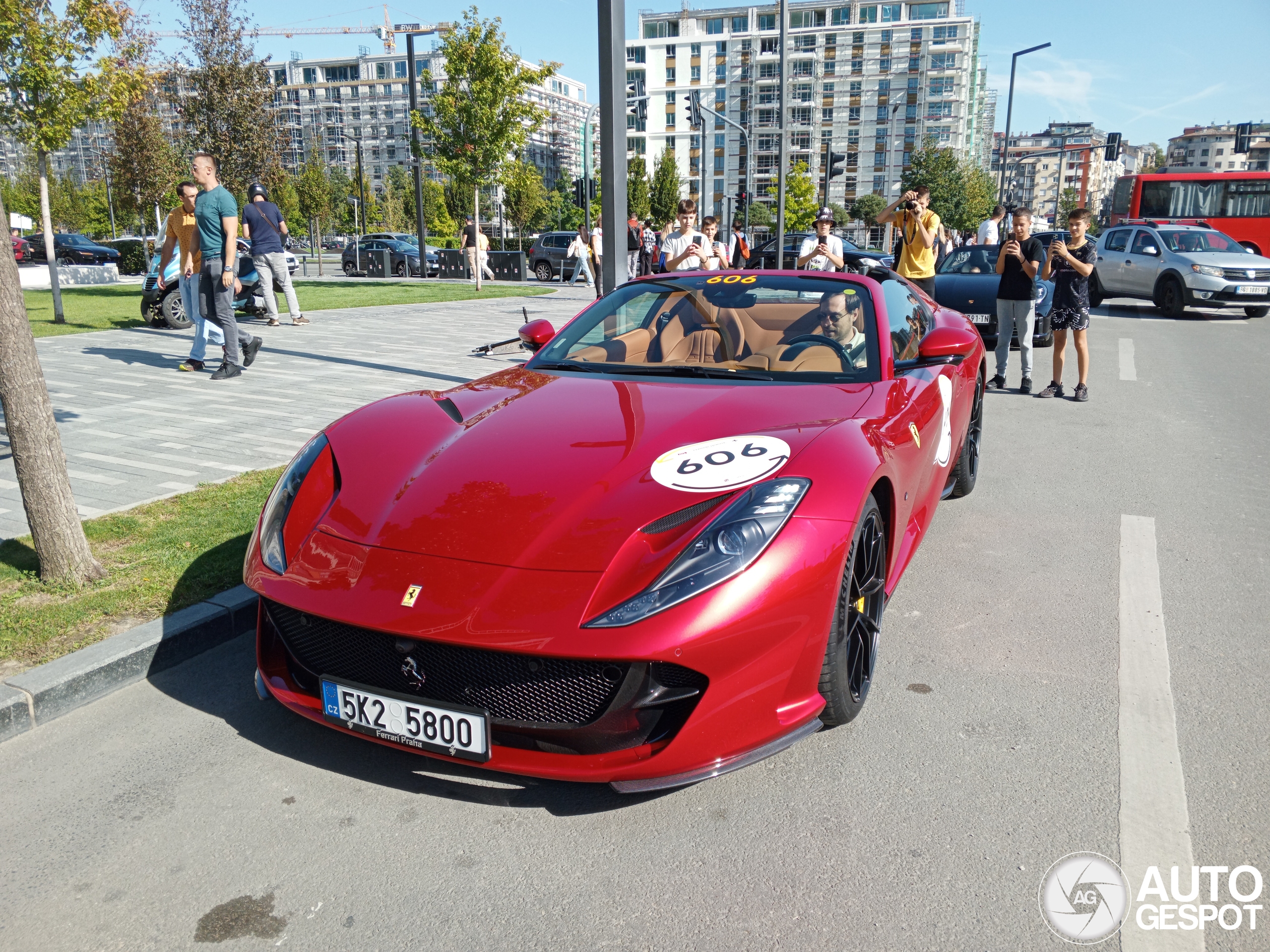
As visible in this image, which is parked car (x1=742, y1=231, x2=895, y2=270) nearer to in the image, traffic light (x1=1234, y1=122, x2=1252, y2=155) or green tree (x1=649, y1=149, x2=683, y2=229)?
traffic light (x1=1234, y1=122, x2=1252, y2=155)

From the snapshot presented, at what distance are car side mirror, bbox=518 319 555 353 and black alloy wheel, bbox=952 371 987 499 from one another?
237 cm

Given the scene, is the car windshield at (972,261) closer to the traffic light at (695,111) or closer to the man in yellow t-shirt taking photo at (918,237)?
the man in yellow t-shirt taking photo at (918,237)

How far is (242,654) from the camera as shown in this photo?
11.9ft

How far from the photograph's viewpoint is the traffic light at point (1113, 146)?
154 ft

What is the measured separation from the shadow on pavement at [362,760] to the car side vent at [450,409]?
1131 millimetres

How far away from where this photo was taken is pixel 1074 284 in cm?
908

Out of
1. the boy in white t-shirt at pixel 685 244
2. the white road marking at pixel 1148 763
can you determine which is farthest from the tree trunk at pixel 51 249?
the white road marking at pixel 1148 763

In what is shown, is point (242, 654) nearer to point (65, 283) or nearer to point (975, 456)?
point (975, 456)

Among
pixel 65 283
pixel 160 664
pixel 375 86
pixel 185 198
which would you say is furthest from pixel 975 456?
pixel 375 86

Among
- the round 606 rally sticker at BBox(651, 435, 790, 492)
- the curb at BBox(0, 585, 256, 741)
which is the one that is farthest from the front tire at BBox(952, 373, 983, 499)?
the curb at BBox(0, 585, 256, 741)

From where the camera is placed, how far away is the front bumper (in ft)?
7.63

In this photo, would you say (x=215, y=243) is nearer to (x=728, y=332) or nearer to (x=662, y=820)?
(x=728, y=332)

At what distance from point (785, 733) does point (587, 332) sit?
225 cm

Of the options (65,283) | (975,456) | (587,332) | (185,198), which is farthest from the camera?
(65,283)
